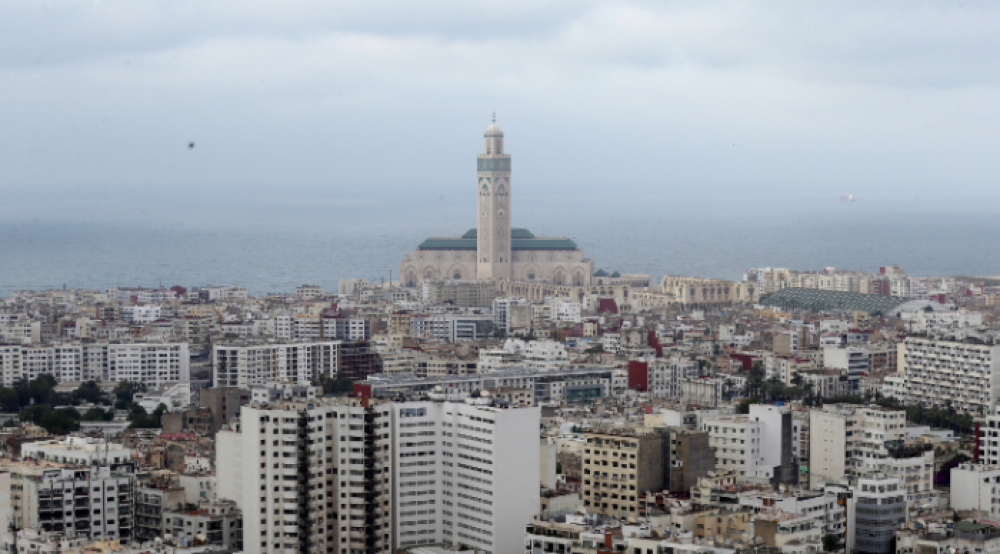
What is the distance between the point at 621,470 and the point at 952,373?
987cm

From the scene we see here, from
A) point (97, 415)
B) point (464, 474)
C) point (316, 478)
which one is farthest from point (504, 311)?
point (316, 478)

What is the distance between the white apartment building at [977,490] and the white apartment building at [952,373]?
708cm

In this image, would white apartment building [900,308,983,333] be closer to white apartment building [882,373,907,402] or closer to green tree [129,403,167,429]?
white apartment building [882,373,907,402]

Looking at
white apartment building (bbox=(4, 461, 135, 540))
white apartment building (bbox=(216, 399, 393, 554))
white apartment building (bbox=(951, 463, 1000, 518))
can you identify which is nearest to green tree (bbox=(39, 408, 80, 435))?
white apartment building (bbox=(4, 461, 135, 540))

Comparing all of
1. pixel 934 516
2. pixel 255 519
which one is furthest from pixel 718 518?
pixel 255 519

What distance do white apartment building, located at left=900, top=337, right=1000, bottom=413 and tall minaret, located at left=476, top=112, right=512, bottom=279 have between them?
25.2 meters

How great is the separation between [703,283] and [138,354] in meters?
18.6

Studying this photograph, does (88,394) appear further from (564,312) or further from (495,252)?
(495,252)

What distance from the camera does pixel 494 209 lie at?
168 ft

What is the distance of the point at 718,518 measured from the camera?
14.7 m

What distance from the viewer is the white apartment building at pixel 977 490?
56.8ft

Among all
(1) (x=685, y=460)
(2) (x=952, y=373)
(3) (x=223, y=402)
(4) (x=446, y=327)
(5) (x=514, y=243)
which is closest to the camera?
(1) (x=685, y=460)

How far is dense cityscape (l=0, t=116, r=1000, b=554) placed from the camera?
15.3 m

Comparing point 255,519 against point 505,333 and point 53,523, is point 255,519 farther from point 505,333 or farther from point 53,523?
point 505,333
